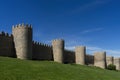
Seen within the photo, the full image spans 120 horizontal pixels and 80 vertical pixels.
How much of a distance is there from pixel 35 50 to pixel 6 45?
7921mm

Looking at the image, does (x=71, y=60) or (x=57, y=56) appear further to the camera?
(x=71, y=60)

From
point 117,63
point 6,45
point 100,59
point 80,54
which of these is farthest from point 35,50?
point 117,63

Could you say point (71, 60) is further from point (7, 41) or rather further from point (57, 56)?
point (7, 41)

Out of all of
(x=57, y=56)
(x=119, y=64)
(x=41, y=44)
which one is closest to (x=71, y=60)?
(x=57, y=56)

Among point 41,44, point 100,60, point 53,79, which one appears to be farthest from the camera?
point 100,60

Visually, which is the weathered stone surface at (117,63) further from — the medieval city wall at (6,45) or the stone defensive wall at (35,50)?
the medieval city wall at (6,45)

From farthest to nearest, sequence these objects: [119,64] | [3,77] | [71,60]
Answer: [119,64], [71,60], [3,77]

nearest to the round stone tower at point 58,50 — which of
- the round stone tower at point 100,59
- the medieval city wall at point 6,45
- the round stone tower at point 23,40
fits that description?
the round stone tower at point 23,40

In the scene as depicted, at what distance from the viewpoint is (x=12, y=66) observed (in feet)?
91.4

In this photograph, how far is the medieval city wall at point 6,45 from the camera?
4131 cm

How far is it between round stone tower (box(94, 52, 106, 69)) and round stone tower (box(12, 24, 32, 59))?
27.9 m

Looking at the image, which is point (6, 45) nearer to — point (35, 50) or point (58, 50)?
point (35, 50)

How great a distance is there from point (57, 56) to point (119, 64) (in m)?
26.6

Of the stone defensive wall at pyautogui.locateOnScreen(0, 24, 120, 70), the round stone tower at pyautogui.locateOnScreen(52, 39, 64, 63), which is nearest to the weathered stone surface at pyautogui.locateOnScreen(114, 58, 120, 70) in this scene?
the stone defensive wall at pyautogui.locateOnScreen(0, 24, 120, 70)
